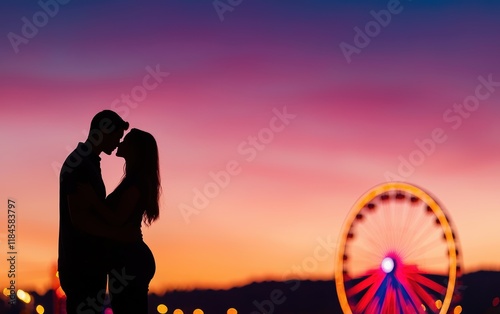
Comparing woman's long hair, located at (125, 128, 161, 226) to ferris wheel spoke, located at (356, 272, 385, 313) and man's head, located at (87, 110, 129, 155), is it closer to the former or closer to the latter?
man's head, located at (87, 110, 129, 155)

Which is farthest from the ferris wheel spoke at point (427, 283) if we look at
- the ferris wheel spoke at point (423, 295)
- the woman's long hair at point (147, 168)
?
the woman's long hair at point (147, 168)

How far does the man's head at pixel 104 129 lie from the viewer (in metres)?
6.45

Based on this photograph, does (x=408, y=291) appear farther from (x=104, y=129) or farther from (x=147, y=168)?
(x=104, y=129)

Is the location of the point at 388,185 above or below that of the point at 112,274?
above

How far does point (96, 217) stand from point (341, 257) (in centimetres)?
2085

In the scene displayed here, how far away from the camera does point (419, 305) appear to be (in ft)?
82.6

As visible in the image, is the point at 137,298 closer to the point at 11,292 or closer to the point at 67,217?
the point at 67,217

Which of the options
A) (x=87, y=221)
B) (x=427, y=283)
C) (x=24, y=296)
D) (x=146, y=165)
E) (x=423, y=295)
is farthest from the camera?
(x=427, y=283)

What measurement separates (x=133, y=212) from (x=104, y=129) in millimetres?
631

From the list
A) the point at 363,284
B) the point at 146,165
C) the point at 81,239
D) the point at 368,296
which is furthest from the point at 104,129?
the point at 363,284

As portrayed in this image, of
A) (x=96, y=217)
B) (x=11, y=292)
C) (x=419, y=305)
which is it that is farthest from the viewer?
(x=419, y=305)

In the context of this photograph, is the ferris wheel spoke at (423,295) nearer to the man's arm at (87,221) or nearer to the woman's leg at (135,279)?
the woman's leg at (135,279)

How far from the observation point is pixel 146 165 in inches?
262

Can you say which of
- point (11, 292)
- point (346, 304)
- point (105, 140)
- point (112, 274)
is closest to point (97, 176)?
point (105, 140)
